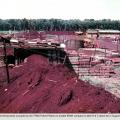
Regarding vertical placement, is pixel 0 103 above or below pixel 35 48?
below

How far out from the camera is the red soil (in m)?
16.5

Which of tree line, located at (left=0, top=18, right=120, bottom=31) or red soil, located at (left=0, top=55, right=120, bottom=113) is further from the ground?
red soil, located at (left=0, top=55, right=120, bottom=113)

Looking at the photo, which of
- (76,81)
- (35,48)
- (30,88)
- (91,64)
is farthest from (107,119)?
(35,48)

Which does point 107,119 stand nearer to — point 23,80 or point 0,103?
point 0,103

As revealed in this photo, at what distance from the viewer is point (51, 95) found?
18844 mm

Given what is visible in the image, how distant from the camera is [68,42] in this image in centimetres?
4497

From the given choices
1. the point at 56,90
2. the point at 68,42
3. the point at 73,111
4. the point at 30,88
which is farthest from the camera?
the point at 68,42

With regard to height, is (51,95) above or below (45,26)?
above

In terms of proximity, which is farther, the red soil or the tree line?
the tree line

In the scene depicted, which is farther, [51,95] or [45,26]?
[45,26]

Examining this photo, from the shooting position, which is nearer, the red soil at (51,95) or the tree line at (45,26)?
the red soil at (51,95)

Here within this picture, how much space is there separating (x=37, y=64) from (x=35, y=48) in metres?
4.38

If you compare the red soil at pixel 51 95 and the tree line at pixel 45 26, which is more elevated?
the red soil at pixel 51 95

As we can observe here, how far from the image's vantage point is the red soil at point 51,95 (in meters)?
16.5
